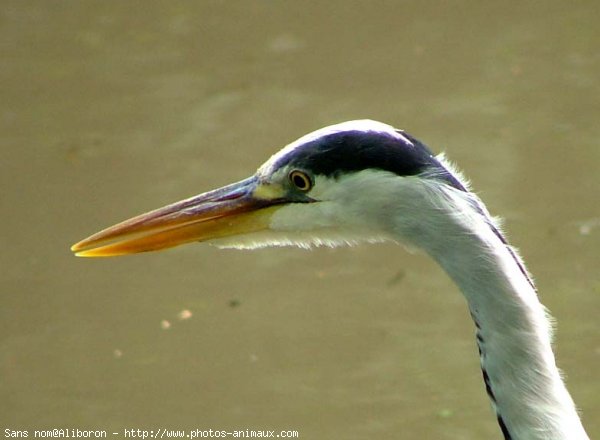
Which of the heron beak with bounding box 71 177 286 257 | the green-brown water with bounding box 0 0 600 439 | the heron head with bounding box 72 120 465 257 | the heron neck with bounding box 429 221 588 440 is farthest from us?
the green-brown water with bounding box 0 0 600 439

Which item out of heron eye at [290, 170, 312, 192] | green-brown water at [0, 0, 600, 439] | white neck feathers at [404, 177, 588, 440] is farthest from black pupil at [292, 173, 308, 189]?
green-brown water at [0, 0, 600, 439]

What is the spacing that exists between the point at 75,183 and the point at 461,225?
3.86 metres

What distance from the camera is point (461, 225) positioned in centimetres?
324

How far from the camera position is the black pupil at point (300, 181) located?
353 centimetres

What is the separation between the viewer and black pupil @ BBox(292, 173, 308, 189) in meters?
3.53

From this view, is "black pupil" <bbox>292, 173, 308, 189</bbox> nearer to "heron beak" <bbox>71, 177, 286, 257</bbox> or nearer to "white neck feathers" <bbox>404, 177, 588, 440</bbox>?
"heron beak" <bbox>71, 177, 286, 257</bbox>

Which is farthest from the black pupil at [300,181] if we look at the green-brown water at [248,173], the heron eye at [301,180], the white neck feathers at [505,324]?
the green-brown water at [248,173]

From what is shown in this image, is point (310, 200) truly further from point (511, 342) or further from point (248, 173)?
point (248, 173)

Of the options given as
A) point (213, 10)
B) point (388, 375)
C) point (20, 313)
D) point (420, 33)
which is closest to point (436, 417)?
point (388, 375)

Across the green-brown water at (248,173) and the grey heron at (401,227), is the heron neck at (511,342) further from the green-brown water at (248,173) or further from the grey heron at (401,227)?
the green-brown water at (248,173)

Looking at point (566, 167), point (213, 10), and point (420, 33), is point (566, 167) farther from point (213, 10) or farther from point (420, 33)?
point (213, 10)

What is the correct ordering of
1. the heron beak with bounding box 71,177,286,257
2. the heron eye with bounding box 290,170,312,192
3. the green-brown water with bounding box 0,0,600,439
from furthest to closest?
the green-brown water with bounding box 0,0,600,439
the heron beak with bounding box 71,177,286,257
the heron eye with bounding box 290,170,312,192

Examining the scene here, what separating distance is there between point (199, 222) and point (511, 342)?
1.09 metres

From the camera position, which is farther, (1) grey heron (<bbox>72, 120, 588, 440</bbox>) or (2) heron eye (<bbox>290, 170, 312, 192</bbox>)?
(2) heron eye (<bbox>290, 170, 312, 192</bbox>)
